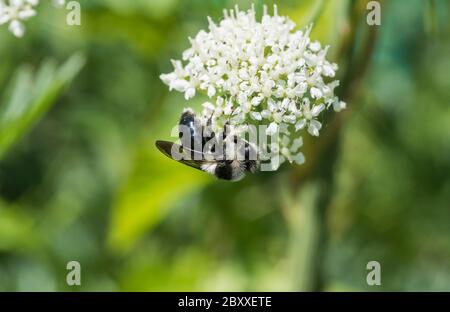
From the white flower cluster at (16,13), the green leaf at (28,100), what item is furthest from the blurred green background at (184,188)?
the white flower cluster at (16,13)

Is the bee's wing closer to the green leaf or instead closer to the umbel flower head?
the umbel flower head

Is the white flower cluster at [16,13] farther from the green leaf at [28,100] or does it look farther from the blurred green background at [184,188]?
the blurred green background at [184,188]

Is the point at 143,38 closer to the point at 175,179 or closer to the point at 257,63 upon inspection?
the point at 175,179

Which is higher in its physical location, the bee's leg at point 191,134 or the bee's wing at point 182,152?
the bee's leg at point 191,134

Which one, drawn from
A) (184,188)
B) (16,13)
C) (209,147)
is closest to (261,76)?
(209,147)

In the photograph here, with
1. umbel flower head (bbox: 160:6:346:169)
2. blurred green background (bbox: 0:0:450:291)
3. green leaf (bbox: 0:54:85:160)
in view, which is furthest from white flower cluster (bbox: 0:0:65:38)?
blurred green background (bbox: 0:0:450:291)

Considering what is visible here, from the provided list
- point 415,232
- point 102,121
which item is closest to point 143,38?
point 102,121
